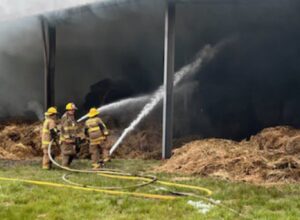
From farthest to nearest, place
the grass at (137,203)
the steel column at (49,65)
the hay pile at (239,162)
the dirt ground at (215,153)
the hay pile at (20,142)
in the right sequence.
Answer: the steel column at (49,65) < the hay pile at (20,142) < the dirt ground at (215,153) < the hay pile at (239,162) < the grass at (137,203)

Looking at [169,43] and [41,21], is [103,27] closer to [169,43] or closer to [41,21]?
[41,21]

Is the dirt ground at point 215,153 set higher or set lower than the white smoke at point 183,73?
lower

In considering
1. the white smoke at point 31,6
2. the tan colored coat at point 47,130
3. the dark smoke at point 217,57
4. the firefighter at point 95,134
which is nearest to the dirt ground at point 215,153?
the firefighter at point 95,134

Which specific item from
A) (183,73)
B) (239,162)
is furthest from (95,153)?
(183,73)

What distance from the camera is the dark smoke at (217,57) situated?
1580 centimetres

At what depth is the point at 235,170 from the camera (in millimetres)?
9086

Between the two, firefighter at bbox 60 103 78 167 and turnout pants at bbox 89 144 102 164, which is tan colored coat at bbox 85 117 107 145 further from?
firefighter at bbox 60 103 78 167

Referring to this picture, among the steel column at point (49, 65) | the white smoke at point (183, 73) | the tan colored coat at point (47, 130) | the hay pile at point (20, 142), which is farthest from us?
the white smoke at point (183, 73)

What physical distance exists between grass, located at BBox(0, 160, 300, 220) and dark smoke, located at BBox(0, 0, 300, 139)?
7139mm

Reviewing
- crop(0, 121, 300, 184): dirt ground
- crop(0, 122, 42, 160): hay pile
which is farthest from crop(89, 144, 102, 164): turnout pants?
crop(0, 122, 42, 160): hay pile

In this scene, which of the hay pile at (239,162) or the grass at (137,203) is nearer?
the grass at (137,203)

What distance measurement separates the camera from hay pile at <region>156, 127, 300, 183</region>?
8547mm

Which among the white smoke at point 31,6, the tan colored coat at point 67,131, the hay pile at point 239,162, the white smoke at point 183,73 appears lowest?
the hay pile at point 239,162

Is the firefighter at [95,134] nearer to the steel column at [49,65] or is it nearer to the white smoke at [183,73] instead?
the white smoke at [183,73]
